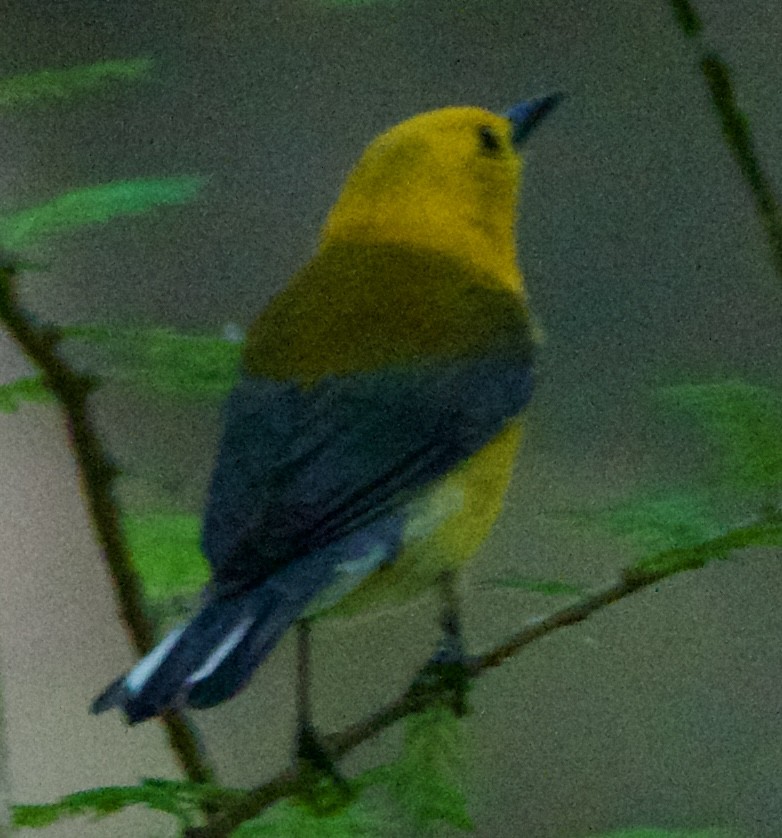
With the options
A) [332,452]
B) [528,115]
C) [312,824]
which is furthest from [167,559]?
[528,115]

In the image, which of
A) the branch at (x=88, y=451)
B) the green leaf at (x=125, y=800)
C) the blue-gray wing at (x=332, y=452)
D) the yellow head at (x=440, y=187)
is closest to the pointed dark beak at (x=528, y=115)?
the yellow head at (x=440, y=187)

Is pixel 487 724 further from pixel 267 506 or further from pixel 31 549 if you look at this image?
pixel 267 506

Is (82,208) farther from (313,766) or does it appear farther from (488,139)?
(488,139)

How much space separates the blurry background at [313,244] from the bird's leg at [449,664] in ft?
1.09

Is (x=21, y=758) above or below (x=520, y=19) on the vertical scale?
below

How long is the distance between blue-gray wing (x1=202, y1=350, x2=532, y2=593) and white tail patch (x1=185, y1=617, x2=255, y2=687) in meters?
0.04

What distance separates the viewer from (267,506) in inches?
27.0

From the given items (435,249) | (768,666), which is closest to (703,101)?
(435,249)

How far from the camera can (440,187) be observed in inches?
37.7

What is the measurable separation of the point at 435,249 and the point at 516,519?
0.51 metres

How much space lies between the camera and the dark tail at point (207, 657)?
0.56m

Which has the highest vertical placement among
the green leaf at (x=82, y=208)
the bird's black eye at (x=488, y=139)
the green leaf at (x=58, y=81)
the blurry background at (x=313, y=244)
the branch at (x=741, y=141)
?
the green leaf at (x=58, y=81)

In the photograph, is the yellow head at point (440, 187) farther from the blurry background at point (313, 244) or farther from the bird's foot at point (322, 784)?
the bird's foot at point (322, 784)

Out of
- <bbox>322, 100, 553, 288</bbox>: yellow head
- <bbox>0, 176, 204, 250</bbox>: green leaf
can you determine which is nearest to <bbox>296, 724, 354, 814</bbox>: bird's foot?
<bbox>0, 176, 204, 250</bbox>: green leaf
